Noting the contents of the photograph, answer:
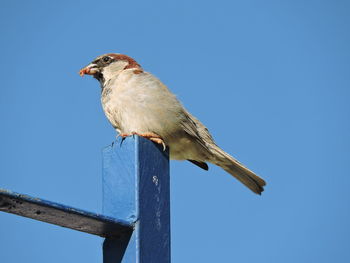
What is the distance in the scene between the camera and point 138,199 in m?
1.91

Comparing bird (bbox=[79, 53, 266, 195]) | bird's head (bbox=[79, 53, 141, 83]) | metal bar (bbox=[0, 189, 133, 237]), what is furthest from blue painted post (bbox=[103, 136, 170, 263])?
bird's head (bbox=[79, 53, 141, 83])

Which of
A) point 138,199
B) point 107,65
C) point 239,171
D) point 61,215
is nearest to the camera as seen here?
point 61,215

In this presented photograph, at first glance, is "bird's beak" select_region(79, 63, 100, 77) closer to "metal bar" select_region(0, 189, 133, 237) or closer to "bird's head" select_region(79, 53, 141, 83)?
"bird's head" select_region(79, 53, 141, 83)

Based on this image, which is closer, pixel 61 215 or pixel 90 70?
pixel 61 215

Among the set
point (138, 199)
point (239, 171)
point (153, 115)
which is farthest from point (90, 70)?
point (138, 199)

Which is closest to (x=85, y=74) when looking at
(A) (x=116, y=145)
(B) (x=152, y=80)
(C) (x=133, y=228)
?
(B) (x=152, y=80)

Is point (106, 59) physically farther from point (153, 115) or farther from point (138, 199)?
point (138, 199)

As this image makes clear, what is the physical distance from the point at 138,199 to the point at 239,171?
91.2 inches

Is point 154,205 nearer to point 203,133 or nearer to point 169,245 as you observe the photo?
point 169,245

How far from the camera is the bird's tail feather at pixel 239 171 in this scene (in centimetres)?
407

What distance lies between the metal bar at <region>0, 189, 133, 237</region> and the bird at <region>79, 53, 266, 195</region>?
150cm

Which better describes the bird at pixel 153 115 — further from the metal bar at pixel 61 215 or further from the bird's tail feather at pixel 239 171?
the metal bar at pixel 61 215

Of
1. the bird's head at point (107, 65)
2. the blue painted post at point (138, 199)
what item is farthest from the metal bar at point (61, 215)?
the bird's head at point (107, 65)

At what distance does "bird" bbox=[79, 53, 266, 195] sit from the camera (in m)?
3.62
